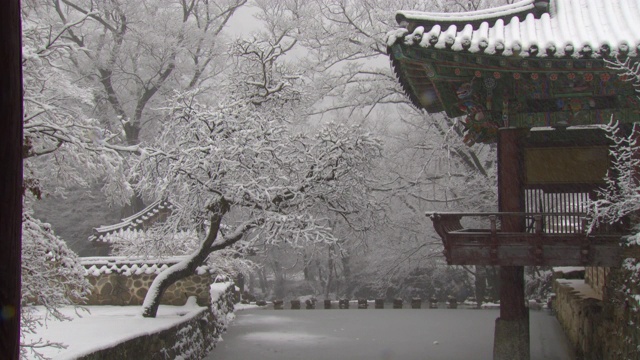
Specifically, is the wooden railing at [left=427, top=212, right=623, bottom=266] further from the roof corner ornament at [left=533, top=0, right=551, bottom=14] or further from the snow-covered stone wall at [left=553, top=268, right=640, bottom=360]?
the roof corner ornament at [left=533, top=0, right=551, bottom=14]

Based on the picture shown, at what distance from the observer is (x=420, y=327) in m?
15.1

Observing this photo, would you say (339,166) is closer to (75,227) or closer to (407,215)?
(407,215)

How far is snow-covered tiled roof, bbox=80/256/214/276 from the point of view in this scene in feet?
46.8

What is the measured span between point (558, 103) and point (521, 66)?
96 centimetres

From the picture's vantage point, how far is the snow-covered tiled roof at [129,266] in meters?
14.3

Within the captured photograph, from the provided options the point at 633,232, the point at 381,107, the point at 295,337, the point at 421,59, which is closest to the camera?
the point at 633,232

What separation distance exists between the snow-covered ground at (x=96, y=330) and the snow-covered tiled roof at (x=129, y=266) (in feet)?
5.03

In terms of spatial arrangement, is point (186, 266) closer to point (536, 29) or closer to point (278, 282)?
point (536, 29)

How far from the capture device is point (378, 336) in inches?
540

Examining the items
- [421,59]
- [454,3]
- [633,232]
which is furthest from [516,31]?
[454,3]

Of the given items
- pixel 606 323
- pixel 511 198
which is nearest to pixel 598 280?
pixel 606 323

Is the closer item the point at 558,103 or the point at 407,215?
the point at 558,103

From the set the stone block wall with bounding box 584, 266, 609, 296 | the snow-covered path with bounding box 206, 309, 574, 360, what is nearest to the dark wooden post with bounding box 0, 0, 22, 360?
the snow-covered path with bounding box 206, 309, 574, 360

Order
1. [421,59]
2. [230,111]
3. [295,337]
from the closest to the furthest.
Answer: [421,59], [230,111], [295,337]
